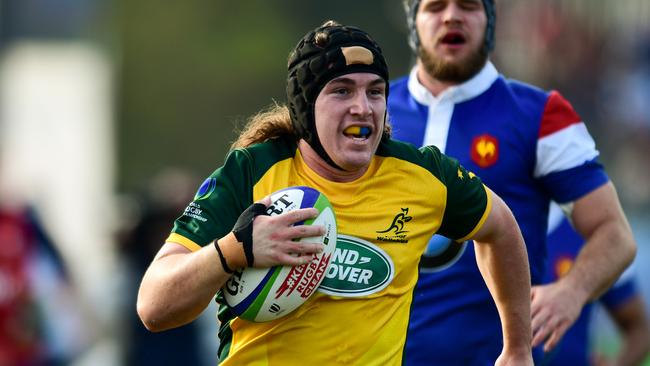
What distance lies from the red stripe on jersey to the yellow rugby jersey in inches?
45.1

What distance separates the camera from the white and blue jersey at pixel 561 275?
8.03m

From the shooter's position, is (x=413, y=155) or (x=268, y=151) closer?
(x=268, y=151)

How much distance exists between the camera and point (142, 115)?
28.1 metres

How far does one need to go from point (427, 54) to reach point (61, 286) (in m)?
4.54

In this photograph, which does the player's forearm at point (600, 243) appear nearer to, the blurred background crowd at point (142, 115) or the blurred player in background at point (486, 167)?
the blurred player in background at point (486, 167)

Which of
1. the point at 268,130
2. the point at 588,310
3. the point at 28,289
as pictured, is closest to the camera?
the point at 268,130

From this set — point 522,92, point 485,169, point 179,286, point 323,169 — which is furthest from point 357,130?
point 522,92

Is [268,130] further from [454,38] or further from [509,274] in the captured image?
[454,38]

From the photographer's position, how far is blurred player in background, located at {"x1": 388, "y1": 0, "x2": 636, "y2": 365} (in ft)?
20.7

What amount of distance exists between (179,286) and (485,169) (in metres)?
2.08

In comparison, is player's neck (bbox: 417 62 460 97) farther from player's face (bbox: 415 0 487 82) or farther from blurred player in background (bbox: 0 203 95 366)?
blurred player in background (bbox: 0 203 95 366)

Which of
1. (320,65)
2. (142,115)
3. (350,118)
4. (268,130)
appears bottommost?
(142,115)

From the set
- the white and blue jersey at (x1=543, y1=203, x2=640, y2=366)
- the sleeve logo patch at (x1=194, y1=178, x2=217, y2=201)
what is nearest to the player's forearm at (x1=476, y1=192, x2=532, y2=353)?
the sleeve logo patch at (x1=194, y1=178, x2=217, y2=201)

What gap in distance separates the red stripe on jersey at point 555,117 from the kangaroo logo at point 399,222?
1.40 meters
